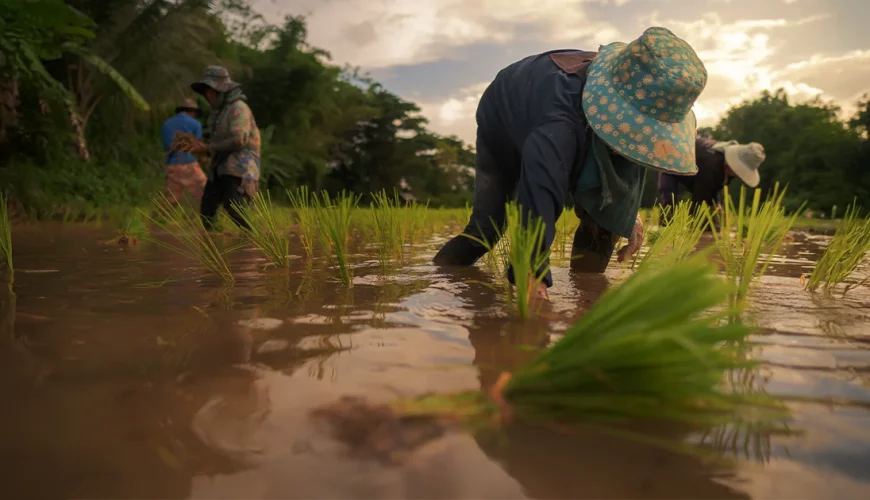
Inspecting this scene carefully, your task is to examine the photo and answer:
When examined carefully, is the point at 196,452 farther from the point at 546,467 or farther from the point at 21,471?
the point at 546,467

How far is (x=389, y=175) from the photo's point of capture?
19328 mm

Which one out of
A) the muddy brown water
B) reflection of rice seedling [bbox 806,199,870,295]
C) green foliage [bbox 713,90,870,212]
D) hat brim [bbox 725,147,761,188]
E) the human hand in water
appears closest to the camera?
the muddy brown water

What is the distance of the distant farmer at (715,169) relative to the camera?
470 centimetres

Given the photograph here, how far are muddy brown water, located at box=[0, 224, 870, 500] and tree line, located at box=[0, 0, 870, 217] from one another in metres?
3.65

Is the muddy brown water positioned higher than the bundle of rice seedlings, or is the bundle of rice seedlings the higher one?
the bundle of rice seedlings

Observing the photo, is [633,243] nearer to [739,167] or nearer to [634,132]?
[634,132]

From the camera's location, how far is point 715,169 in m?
4.91

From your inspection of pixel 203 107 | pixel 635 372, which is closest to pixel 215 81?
pixel 635 372

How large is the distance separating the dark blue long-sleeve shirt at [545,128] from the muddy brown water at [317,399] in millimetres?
312

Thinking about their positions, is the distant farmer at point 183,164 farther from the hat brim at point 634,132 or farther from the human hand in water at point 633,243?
the hat brim at point 634,132

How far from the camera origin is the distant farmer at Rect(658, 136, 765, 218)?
470cm

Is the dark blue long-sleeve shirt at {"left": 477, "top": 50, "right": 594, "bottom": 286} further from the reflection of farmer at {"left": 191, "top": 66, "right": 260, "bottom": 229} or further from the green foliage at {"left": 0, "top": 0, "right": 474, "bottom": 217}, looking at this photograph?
the reflection of farmer at {"left": 191, "top": 66, "right": 260, "bottom": 229}

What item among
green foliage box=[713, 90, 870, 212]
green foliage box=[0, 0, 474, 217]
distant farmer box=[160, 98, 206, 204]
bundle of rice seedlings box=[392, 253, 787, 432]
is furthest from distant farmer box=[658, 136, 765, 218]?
green foliage box=[713, 90, 870, 212]

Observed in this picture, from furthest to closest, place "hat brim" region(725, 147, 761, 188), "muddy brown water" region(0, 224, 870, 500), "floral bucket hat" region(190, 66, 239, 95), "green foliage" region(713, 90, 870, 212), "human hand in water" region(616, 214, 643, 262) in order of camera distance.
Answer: "green foliage" region(713, 90, 870, 212) < "hat brim" region(725, 147, 761, 188) < "floral bucket hat" region(190, 66, 239, 95) < "human hand in water" region(616, 214, 643, 262) < "muddy brown water" region(0, 224, 870, 500)
